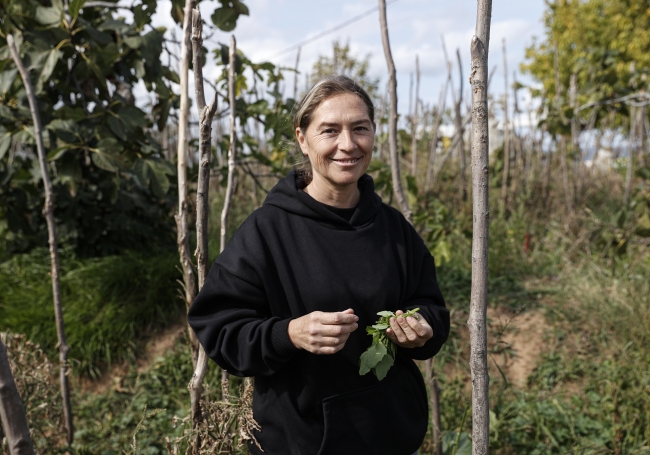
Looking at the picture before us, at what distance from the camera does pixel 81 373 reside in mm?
3828

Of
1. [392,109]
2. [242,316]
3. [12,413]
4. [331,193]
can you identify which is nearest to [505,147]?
[392,109]

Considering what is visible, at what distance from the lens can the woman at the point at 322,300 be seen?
1625mm

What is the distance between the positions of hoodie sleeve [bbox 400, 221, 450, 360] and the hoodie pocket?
4.7 inches

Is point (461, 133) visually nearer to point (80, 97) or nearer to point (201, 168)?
point (80, 97)

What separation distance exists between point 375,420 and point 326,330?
0.41 meters

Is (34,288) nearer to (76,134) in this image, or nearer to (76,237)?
(76,237)

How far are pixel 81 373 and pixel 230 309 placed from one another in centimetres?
264

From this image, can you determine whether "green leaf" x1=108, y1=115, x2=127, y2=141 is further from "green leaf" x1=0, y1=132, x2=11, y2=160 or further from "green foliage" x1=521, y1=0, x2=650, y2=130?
"green foliage" x1=521, y1=0, x2=650, y2=130

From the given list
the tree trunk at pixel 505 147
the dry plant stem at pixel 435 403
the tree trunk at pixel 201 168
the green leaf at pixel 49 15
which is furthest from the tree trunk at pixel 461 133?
the tree trunk at pixel 201 168

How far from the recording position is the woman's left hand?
1521 millimetres

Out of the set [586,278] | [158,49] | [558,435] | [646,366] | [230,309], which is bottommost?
[558,435]

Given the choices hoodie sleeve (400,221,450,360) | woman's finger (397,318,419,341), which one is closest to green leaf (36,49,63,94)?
hoodie sleeve (400,221,450,360)

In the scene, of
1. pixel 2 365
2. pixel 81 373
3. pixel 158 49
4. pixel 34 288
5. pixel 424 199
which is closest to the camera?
pixel 2 365

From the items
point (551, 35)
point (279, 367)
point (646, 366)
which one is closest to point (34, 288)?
point (279, 367)
